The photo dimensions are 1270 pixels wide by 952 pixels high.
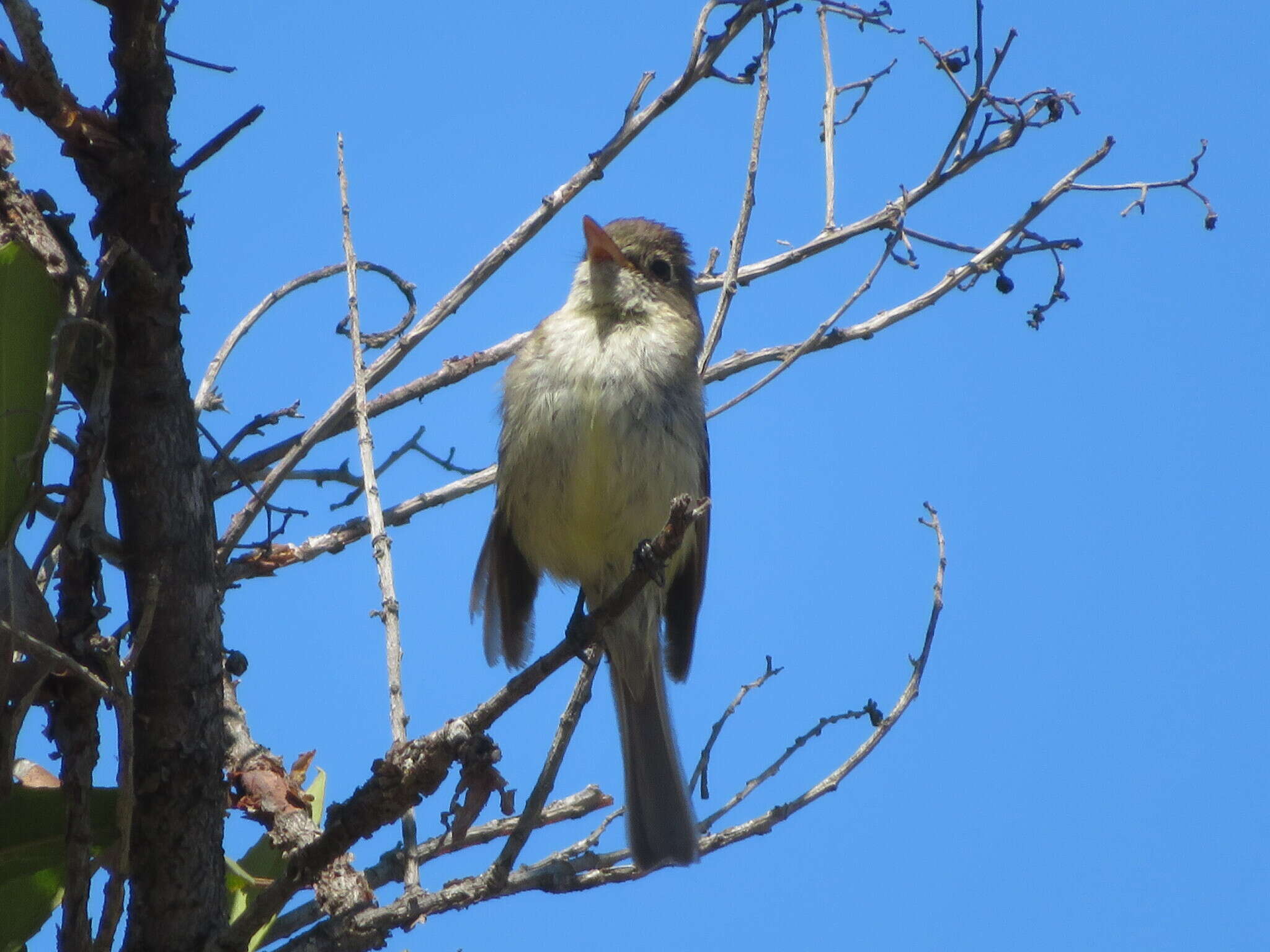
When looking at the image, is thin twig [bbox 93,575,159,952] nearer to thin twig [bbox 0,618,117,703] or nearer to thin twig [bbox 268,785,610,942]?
thin twig [bbox 0,618,117,703]

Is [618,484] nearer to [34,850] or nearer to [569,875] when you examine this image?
[569,875]

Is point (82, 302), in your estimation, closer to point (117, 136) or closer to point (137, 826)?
point (117, 136)

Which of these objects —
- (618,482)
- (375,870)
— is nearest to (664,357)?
(618,482)

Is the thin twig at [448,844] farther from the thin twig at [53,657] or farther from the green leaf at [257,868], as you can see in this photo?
the thin twig at [53,657]

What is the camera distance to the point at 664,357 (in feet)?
13.5

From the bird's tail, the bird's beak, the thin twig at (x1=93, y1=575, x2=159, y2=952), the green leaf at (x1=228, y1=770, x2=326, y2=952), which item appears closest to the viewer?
the thin twig at (x1=93, y1=575, x2=159, y2=952)

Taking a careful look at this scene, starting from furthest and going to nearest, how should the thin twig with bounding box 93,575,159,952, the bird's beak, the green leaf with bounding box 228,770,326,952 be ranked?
the bird's beak
the green leaf with bounding box 228,770,326,952
the thin twig with bounding box 93,575,159,952

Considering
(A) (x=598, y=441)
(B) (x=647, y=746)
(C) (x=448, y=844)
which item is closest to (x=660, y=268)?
(A) (x=598, y=441)

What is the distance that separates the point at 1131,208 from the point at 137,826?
3.43 m

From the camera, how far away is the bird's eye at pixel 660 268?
461cm

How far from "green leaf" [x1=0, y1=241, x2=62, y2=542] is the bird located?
67.4 inches

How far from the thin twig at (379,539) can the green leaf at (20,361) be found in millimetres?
610

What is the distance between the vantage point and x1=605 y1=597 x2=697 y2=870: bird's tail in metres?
3.58

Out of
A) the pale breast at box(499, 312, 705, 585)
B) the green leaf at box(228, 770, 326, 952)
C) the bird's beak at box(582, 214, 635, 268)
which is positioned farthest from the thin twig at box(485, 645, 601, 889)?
the bird's beak at box(582, 214, 635, 268)
